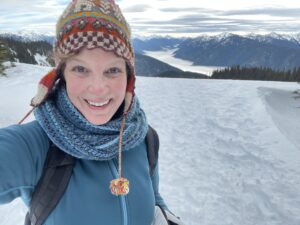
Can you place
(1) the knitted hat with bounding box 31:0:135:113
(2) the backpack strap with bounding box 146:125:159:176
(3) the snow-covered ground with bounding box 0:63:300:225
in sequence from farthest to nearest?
(3) the snow-covered ground with bounding box 0:63:300:225
(2) the backpack strap with bounding box 146:125:159:176
(1) the knitted hat with bounding box 31:0:135:113

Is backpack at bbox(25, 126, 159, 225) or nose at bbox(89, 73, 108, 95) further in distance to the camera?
nose at bbox(89, 73, 108, 95)

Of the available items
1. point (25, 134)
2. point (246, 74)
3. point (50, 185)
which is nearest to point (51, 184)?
point (50, 185)

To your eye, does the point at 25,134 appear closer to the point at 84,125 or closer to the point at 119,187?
the point at 84,125

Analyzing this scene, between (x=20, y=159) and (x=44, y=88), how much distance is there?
1.43 feet

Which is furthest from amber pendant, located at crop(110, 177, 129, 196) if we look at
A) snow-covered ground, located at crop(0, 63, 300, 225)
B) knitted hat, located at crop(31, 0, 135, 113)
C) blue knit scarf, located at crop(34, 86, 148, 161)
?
snow-covered ground, located at crop(0, 63, 300, 225)

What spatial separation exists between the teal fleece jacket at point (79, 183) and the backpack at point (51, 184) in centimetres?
4

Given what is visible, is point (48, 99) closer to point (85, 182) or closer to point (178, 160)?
point (85, 182)

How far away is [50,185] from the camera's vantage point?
157 centimetres

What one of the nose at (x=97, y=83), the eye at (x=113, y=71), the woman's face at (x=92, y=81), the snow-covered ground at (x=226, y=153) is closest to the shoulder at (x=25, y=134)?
the woman's face at (x=92, y=81)

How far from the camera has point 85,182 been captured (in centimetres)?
171

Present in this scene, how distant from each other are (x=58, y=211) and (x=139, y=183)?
1.90 ft

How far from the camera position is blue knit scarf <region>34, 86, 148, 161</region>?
1616 millimetres

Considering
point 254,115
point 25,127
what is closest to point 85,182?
point 25,127

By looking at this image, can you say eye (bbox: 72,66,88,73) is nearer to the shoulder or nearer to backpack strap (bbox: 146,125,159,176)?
the shoulder
